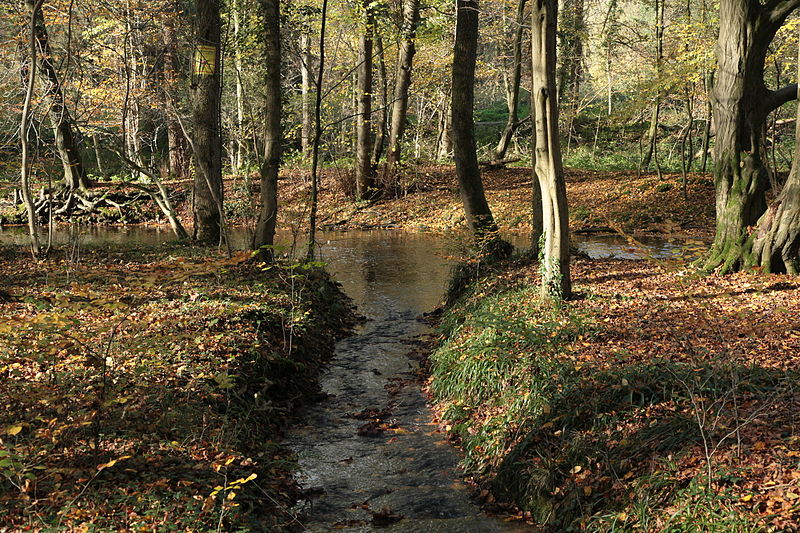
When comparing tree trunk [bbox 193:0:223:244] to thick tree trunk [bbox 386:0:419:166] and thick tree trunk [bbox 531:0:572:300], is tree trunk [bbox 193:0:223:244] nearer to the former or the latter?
thick tree trunk [bbox 531:0:572:300]

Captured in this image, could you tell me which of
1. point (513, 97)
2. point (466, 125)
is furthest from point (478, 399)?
point (513, 97)

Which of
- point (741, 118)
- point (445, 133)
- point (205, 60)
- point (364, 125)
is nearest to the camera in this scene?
point (741, 118)

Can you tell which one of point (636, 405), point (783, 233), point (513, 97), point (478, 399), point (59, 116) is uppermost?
point (513, 97)

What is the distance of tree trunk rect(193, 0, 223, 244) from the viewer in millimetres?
11023

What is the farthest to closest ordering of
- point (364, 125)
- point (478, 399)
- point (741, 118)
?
point (364, 125) → point (741, 118) → point (478, 399)

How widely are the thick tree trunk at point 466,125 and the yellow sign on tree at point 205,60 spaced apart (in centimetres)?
440

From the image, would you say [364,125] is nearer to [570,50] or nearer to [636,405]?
[570,50]

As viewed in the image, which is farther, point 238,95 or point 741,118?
point 238,95

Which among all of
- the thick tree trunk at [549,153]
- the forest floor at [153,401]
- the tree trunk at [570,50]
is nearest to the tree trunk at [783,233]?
the thick tree trunk at [549,153]

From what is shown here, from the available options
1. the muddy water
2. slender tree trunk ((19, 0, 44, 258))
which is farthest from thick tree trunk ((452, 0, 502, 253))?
slender tree trunk ((19, 0, 44, 258))

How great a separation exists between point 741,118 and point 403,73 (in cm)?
1314

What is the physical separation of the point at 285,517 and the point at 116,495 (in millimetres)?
1263

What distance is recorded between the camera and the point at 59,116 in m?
13.3

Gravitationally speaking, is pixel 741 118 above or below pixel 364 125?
below
